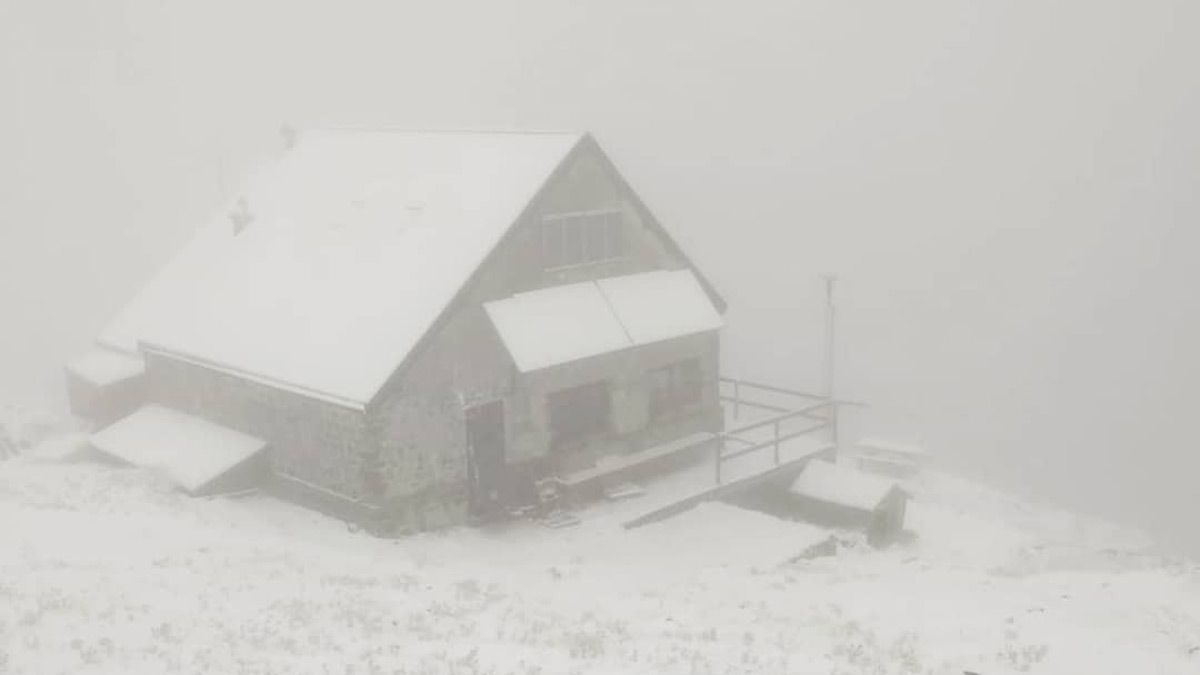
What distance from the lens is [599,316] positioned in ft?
83.0

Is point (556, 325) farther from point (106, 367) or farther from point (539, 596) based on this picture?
→ point (106, 367)

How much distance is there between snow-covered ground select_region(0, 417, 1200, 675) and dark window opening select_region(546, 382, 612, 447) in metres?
2.29

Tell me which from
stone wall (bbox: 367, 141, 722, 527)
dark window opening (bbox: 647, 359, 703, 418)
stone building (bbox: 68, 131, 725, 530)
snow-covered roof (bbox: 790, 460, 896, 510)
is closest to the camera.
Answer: stone wall (bbox: 367, 141, 722, 527)

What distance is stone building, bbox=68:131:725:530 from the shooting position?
22.4m

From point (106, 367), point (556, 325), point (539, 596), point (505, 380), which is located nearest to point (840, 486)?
point (556, 325)

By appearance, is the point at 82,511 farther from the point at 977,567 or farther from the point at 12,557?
the point at 977,567

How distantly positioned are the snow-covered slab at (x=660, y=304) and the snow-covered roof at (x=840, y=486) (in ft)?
14.1

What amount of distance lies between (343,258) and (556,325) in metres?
5.42

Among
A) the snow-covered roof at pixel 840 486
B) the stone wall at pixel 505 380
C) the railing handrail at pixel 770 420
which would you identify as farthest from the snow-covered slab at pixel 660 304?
the snow-covered roof at pixel 840 486

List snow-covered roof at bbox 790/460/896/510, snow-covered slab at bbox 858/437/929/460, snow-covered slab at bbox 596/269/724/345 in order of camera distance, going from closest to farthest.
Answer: snow-covered roof at bbox 790/460/896/510, snow-covered slab at bbox 596/269/724/345, snow-covered slab at bbox 858/437/929/460

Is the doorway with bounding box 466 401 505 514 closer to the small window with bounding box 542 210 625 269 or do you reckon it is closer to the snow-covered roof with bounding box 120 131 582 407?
the snow-covered roof with bounding box 120 131 582 407

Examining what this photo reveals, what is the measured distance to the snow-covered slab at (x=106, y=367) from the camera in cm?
2861

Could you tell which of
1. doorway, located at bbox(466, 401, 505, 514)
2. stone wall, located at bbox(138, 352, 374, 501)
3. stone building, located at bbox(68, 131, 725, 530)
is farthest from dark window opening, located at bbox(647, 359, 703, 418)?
stone wall, located at bbox(138, 352, 374, 501)

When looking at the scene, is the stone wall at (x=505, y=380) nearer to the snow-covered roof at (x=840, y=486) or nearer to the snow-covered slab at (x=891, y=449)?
the snow-covered roof at (x=840, y=486)
